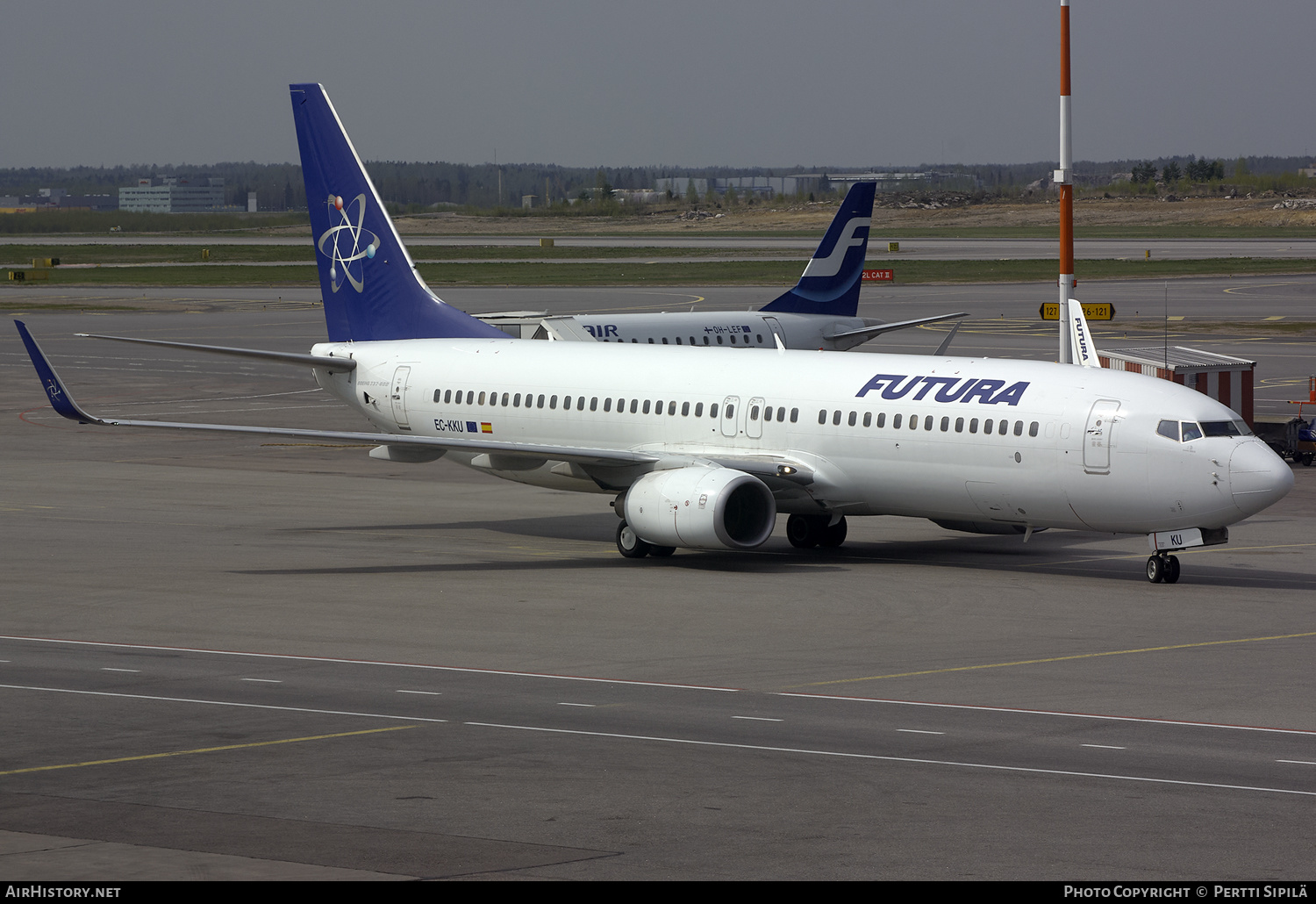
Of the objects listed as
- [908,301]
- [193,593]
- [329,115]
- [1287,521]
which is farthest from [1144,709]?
[908,301]

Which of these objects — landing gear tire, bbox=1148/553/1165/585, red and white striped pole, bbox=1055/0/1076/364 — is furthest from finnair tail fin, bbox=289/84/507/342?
landing gear tire, bbox=1148/553/1165/585

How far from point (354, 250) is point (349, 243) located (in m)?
0.24

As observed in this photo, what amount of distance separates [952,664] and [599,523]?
54.8 feet

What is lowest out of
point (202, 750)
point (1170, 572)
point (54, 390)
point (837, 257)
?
point (1170, 572)

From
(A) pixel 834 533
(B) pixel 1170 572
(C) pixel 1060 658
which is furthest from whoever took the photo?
(A) pixel 834 533

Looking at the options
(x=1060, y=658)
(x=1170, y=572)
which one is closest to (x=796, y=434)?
(x=1170, y=572)

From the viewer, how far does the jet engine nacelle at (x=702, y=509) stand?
32.3m

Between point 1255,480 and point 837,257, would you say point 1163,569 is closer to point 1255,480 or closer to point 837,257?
point 1255,480

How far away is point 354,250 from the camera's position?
138 feet

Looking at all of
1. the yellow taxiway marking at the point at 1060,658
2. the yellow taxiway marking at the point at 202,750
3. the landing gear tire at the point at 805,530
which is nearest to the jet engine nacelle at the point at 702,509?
the landing gear tire at the point at 805,530

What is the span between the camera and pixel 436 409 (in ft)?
129

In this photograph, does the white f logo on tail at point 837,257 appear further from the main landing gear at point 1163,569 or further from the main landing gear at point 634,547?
the main landing gear at point 1163,569

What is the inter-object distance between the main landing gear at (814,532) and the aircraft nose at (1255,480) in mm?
8604
